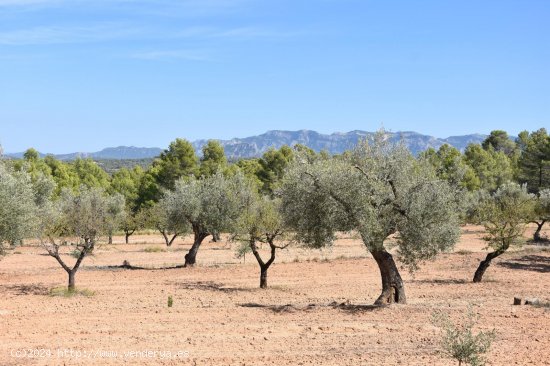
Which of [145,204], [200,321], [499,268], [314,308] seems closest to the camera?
[200,321]

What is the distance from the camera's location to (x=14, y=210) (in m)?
27.5

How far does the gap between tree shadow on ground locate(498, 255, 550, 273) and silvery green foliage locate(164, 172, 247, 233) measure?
68.5 ft

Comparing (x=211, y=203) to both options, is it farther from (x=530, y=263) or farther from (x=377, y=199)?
(x=530, y=263)

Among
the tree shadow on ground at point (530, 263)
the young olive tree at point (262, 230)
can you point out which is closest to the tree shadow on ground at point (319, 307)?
the young olive tree at point (262, 230)

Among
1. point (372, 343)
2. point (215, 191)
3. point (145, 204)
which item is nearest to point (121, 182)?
point (145, 204)

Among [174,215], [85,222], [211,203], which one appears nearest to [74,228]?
[85,222]

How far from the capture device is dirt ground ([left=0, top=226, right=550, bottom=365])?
16719mm

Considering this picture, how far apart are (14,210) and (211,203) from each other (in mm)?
16365

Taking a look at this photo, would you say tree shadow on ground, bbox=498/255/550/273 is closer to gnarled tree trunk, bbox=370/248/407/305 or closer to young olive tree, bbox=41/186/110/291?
gnarled tree trunk, bbox=370/248/407/305

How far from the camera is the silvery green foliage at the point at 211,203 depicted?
Answer: 4112 centimetres

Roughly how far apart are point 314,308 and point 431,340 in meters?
7.19

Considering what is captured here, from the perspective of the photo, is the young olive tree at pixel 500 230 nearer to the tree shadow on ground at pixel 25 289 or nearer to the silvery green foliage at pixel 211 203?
the silvery green foliage at pixel 211 203

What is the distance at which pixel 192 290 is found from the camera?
3109 cm

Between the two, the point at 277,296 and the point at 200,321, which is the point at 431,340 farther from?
the point at 277,296
